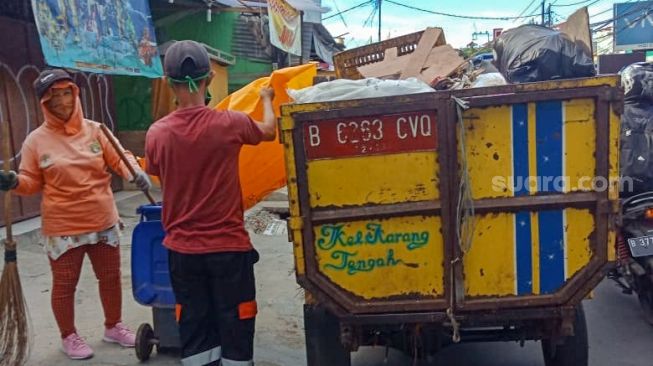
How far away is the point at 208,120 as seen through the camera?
2.90 metres

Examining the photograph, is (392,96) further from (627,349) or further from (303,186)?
(627,349)

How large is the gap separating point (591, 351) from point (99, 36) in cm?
572

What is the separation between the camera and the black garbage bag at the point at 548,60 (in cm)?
446

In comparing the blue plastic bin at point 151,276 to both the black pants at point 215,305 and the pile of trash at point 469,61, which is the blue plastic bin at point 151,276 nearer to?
the black pants at point 215,305

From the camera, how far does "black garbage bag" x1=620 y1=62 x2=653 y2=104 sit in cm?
492

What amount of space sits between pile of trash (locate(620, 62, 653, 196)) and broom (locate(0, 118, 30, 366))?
4.02m

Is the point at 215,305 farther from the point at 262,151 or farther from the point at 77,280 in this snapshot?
the point at 77,280

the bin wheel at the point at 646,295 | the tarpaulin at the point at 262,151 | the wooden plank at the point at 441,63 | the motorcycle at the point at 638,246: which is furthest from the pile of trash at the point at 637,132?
the tarpaulin at the point at 262,151

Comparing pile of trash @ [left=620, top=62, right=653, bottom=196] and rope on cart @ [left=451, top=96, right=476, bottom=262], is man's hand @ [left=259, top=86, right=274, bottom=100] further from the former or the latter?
pile of trash @ [left=620, top=62, right=653, bottom=196]

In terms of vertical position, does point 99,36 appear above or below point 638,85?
above

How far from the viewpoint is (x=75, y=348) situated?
4.02 meters

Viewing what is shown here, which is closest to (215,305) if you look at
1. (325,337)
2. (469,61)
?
(325,337)

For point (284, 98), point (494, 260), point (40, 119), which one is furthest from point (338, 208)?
point (40, 119)

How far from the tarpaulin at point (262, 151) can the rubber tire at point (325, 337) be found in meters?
0.82
